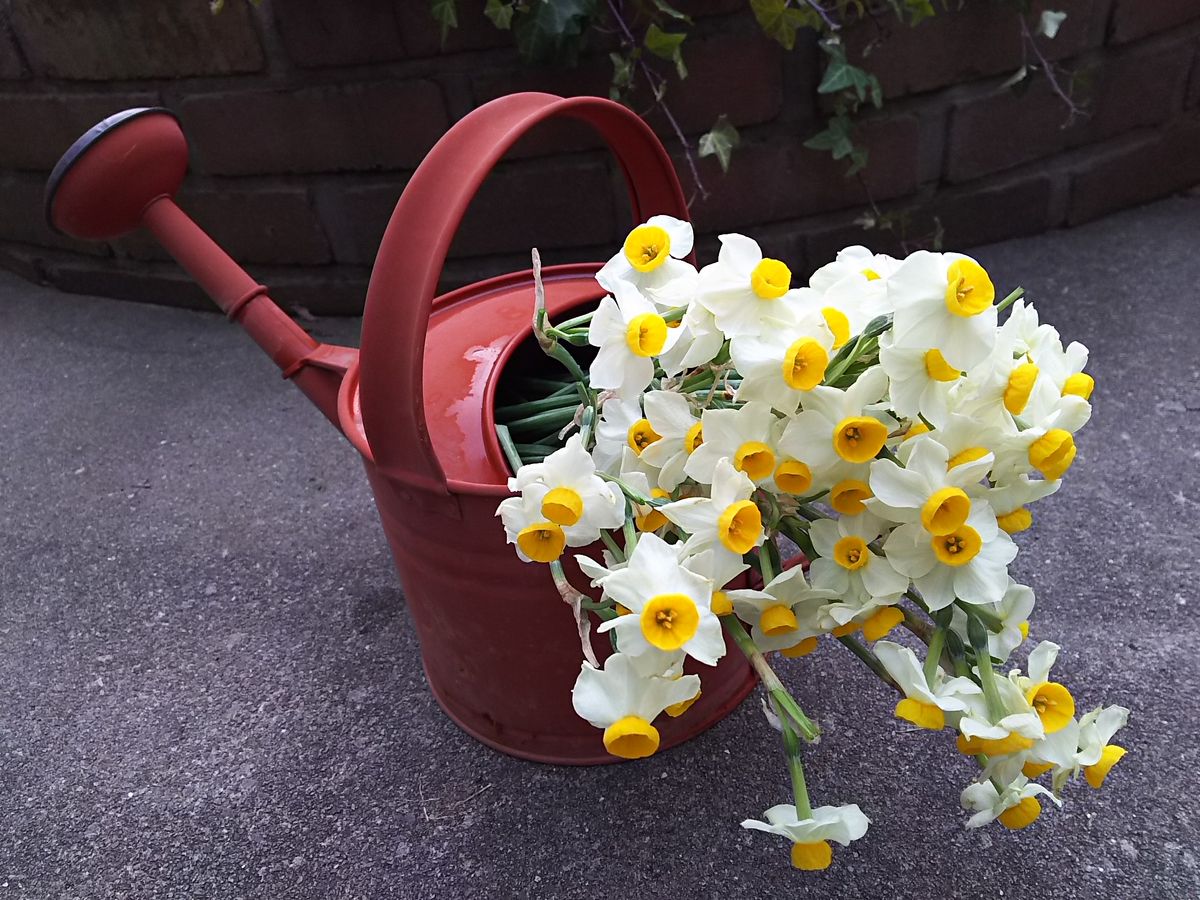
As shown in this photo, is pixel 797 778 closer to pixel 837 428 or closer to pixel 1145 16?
pixel 837 428

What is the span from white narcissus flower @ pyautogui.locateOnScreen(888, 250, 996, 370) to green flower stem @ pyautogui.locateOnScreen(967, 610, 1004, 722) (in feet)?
0.58

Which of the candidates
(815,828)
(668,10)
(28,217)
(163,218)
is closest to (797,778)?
(815,828)

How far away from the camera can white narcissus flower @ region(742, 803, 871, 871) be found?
54 cm

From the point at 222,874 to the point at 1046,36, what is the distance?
1852 mm

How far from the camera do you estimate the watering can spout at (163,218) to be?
809 millimetres

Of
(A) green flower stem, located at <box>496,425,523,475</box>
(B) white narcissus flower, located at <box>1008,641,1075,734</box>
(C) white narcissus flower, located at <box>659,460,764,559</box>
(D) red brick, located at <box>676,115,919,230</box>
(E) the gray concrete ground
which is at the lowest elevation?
(E) the gray concrete ground

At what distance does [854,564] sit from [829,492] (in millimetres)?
52

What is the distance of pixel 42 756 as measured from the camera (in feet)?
3.27

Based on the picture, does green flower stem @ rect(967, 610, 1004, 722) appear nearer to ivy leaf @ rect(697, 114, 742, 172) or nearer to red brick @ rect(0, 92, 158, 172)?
ivy leaf @ rect(697, 114, 742, 172)

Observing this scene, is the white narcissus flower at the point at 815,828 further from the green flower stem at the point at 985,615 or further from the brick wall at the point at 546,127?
the brick wall at the point at 546,127

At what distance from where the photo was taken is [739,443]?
1.75 ft

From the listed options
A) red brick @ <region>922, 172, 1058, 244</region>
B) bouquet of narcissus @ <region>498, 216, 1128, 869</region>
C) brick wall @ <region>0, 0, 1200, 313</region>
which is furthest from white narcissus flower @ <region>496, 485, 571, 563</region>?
red brick @ <region>922, 172, 1058, 244</region>

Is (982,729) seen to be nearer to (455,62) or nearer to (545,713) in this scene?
(545,713)

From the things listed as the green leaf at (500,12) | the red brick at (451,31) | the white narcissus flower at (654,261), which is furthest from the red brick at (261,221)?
the white narcissus flower at (654,261)
